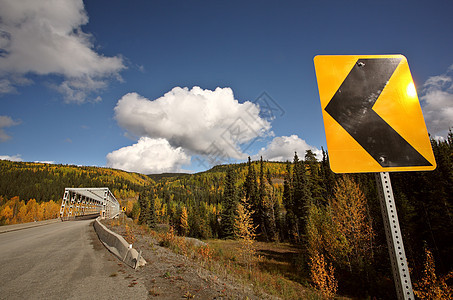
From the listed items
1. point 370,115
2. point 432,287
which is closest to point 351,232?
point 432,287

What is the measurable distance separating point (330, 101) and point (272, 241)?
5694 centimetres

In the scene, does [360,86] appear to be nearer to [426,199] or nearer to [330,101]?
[330,101]

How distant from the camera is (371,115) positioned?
1917mm

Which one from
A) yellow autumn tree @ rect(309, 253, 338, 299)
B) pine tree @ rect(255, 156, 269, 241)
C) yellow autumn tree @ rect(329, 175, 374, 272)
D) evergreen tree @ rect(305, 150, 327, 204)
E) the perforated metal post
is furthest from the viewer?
pine tree @ rect(255, 156, 269, 241)

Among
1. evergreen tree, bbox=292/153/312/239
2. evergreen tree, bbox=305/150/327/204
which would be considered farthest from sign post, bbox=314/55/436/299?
evergreen tree, bbox=305/150/327/204

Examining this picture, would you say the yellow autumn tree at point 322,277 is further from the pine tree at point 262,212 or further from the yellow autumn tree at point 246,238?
the pine tree at point 262,212

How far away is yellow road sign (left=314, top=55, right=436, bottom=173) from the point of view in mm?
1811

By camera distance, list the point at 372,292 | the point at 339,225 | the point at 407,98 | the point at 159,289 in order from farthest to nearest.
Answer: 1. the point at 339,225
2. the point at 372,292
3. the point at 159,289
4. the point at 407,98

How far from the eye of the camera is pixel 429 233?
26484 millimetres

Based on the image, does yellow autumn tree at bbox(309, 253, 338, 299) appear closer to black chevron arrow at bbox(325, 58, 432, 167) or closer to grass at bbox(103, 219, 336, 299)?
grass at bbox(103, 219, 336, 299)

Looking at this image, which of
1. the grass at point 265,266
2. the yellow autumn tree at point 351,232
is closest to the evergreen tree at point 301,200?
the grass at point 265,266

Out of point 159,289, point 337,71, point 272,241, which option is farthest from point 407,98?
point 272,241

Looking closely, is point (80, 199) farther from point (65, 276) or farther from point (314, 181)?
point (314, 181)

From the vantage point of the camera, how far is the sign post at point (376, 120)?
5.80ft
